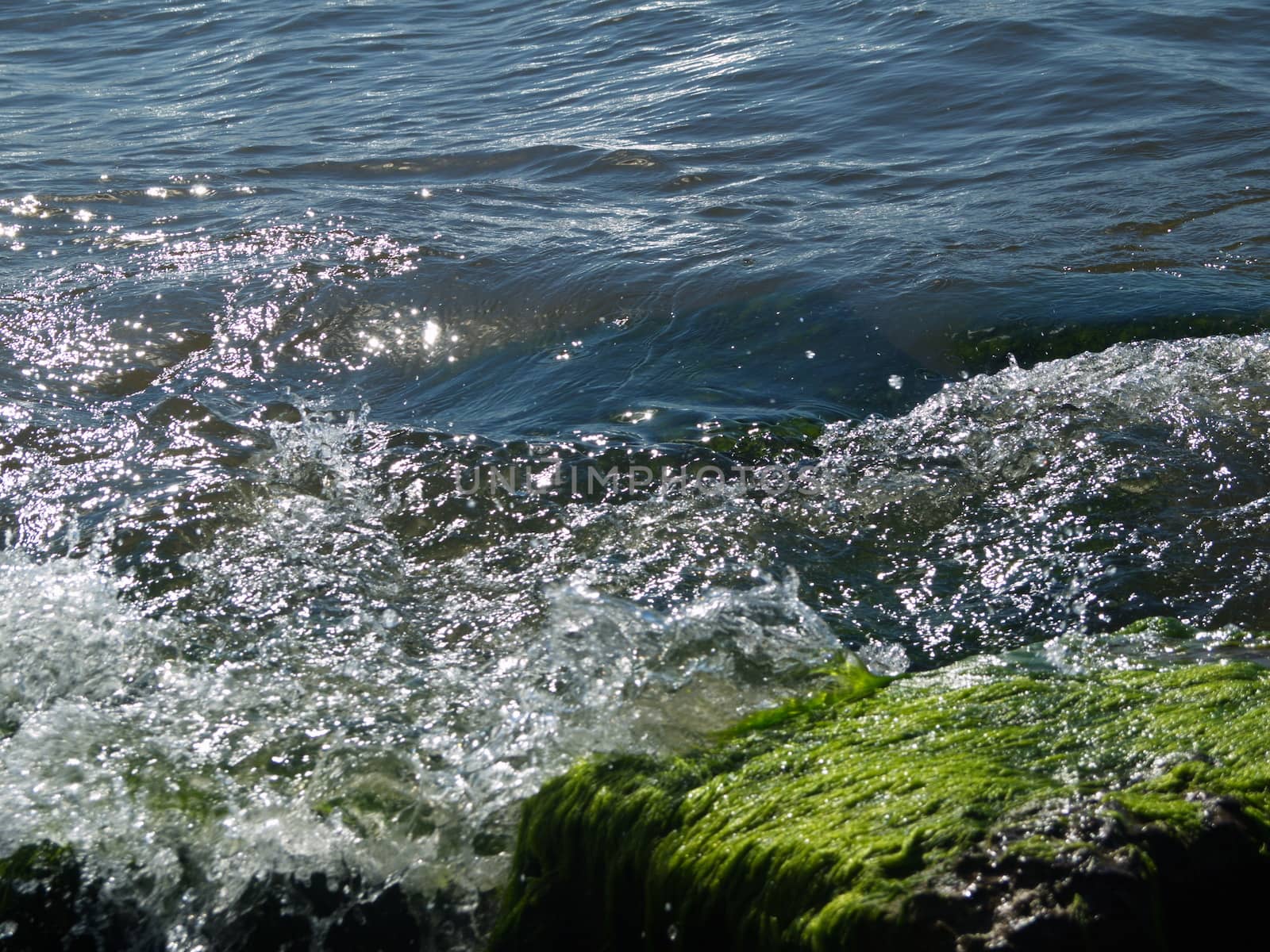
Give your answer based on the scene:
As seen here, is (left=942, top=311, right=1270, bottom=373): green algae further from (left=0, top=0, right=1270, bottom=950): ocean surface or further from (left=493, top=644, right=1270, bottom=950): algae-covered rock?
(left=493, top=644, right=1270, bottom=950): algae-covered rock

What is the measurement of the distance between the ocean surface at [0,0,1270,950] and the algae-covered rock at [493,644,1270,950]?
0.28 meters

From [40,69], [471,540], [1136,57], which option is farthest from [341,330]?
[40,69]

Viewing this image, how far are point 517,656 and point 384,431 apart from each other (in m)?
2.09

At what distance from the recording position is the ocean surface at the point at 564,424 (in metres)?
3.14

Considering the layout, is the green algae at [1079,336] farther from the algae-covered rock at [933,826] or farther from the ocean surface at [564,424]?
the algae-covered rock at [933,826]

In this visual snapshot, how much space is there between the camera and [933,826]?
2.19 m

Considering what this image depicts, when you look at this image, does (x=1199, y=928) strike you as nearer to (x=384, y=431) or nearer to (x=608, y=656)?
(x=608, y=656)

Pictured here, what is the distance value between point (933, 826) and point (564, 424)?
3383 millimetres

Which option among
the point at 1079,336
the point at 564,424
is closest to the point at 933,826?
the point at 564,424

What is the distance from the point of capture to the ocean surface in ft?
10.3

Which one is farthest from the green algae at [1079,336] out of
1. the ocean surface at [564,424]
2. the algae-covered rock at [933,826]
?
the algae-covered rock at [933,826]

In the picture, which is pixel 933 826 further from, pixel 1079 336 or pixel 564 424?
pixel 1079 336

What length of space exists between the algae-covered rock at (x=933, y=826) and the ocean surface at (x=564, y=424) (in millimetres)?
281

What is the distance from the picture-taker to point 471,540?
438 cm
